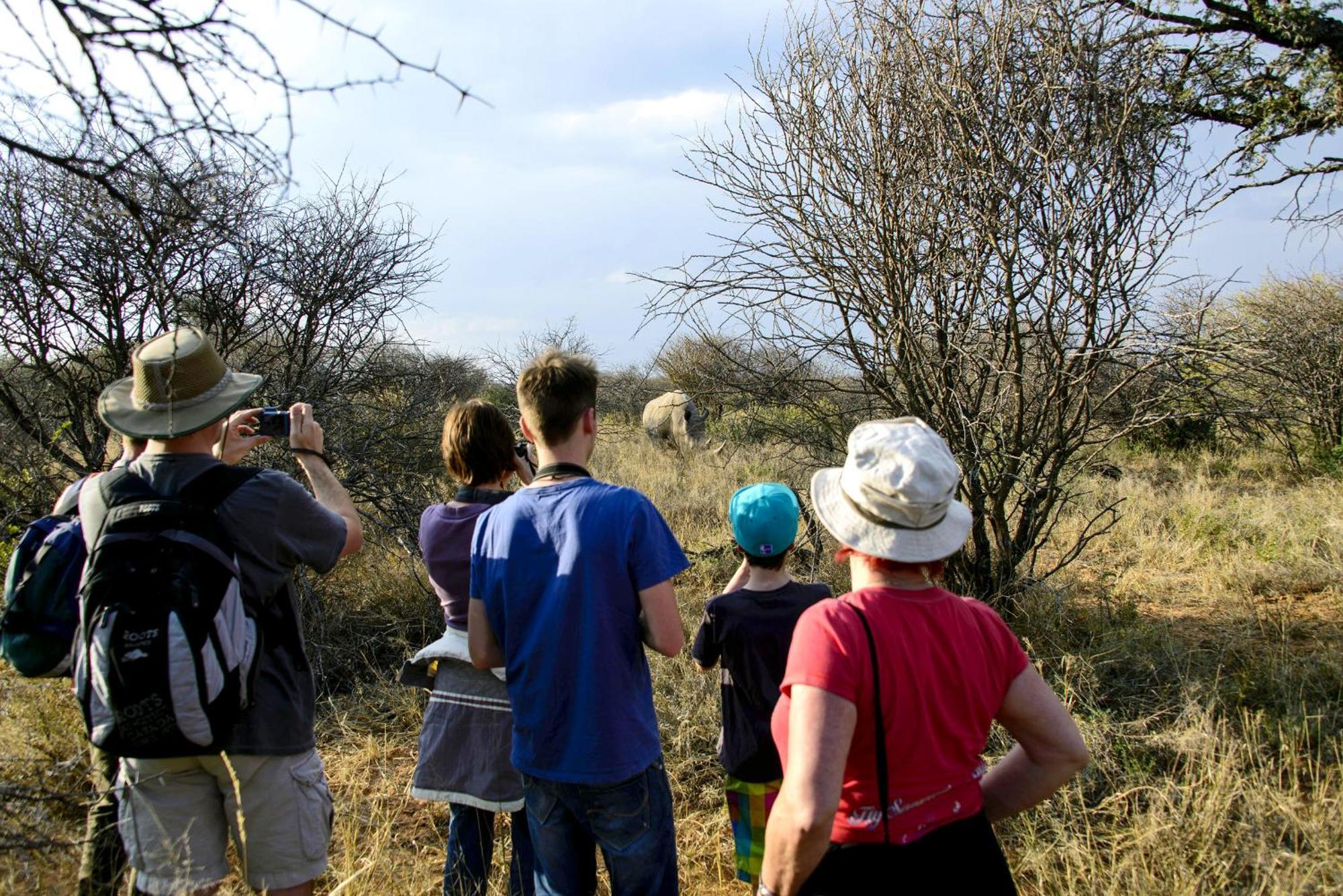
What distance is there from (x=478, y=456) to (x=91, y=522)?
987 millimetres

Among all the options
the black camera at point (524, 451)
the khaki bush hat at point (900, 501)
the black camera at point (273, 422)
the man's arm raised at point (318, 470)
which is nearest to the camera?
the khaki bush hat at point (900, 501)

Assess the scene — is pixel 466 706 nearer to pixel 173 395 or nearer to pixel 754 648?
pixel 754 648

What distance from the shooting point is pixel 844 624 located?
4.59 feet

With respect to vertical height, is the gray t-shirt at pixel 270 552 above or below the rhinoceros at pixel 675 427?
above

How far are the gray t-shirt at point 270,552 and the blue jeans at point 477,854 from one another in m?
0.63

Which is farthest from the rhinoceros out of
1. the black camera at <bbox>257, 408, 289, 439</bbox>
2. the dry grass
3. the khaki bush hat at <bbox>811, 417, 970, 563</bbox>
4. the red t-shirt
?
the red t-shirt

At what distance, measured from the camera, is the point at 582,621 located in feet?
6.46

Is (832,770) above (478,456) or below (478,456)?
below

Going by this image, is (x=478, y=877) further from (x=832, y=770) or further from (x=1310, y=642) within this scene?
(x=1310, y=642)

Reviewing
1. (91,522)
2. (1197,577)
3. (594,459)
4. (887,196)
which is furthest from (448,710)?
(594,459)

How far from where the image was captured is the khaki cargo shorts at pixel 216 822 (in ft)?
6.27

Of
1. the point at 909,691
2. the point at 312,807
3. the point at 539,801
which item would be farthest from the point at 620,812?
the point at 909,691

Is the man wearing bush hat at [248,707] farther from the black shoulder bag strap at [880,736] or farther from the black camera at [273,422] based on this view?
the black shoulder bag strap at [880,736]

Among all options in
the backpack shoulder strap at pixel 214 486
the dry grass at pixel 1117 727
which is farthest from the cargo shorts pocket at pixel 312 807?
the backpack shoulder strap at pixel 214 486
